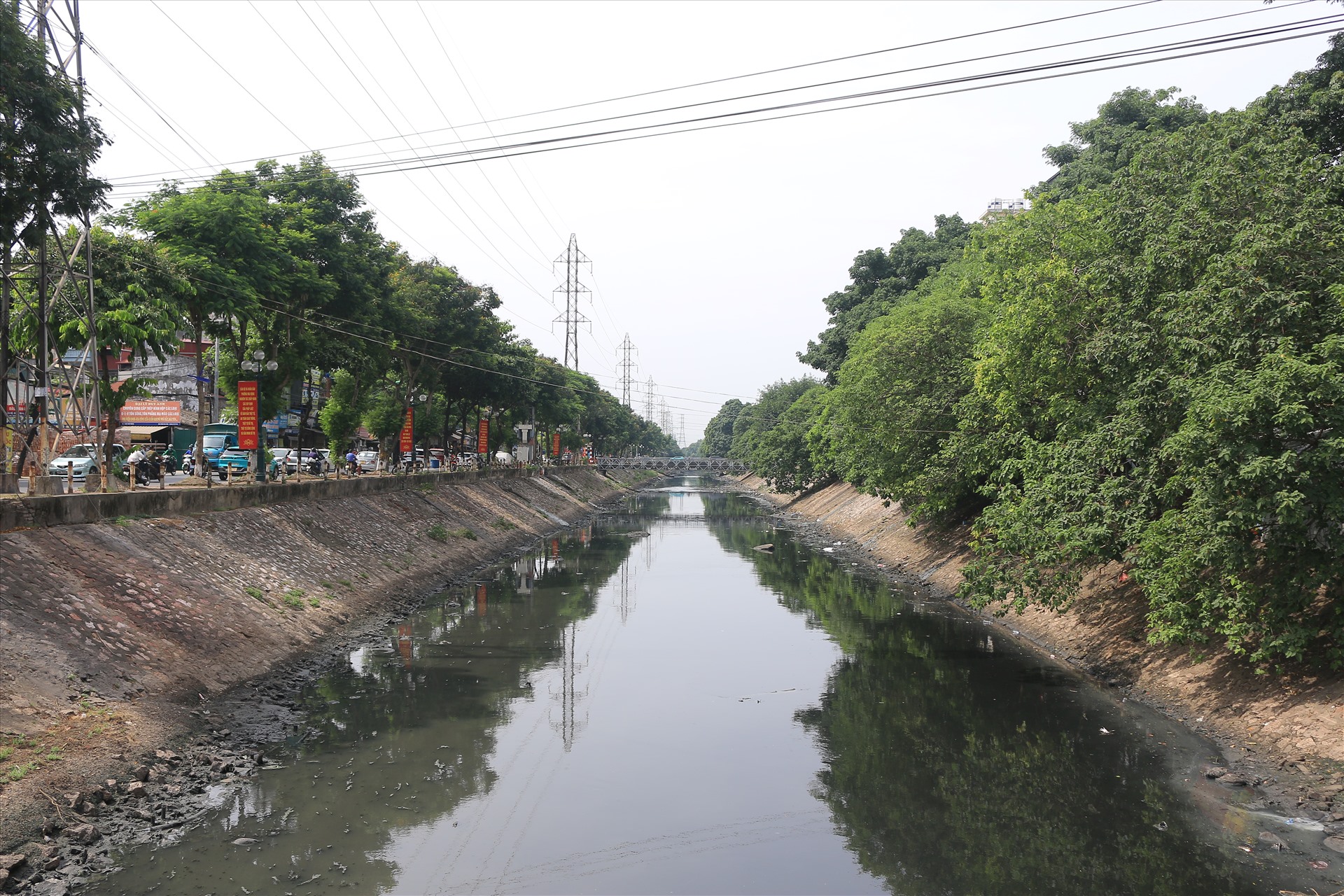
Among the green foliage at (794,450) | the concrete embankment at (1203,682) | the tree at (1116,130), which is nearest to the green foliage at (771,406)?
the green foliage at (794,450)

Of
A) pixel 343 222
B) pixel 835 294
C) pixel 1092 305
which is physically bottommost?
pixel 1092 305

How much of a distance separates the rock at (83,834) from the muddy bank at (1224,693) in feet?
52.6

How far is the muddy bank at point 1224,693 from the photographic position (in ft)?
42.7

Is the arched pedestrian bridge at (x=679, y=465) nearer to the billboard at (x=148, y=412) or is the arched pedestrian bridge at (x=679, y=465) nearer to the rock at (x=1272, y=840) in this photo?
the billboard at (x=148, y=412)

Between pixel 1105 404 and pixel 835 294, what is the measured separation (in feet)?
179

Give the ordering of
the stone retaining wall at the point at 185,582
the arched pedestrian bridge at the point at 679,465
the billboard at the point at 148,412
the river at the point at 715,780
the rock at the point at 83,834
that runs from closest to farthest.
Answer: the rock at the point at 83,834, the river at the point at 715,780, the stone retaining wall at the point at 185,582, the billboard at the point at 148,412, the arched pedestrian bridge at the point at 679,465

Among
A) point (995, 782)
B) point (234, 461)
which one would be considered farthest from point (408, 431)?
point (995, 782)

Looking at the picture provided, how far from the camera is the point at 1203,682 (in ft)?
56.2

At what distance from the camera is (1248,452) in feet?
44.9

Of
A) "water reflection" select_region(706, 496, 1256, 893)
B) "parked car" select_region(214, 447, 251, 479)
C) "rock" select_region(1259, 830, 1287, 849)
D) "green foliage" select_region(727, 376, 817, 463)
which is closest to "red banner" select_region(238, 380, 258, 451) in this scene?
"parked car" select_region(214, 447, 251, 479)

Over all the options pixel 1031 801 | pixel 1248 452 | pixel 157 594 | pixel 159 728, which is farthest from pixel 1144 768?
pixel 157 594

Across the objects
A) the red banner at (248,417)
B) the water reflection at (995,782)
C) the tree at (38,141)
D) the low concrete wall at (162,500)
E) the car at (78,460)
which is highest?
the tree at (38,141)

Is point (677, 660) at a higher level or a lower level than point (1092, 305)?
lower

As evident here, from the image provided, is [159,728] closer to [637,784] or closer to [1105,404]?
[637,784]
